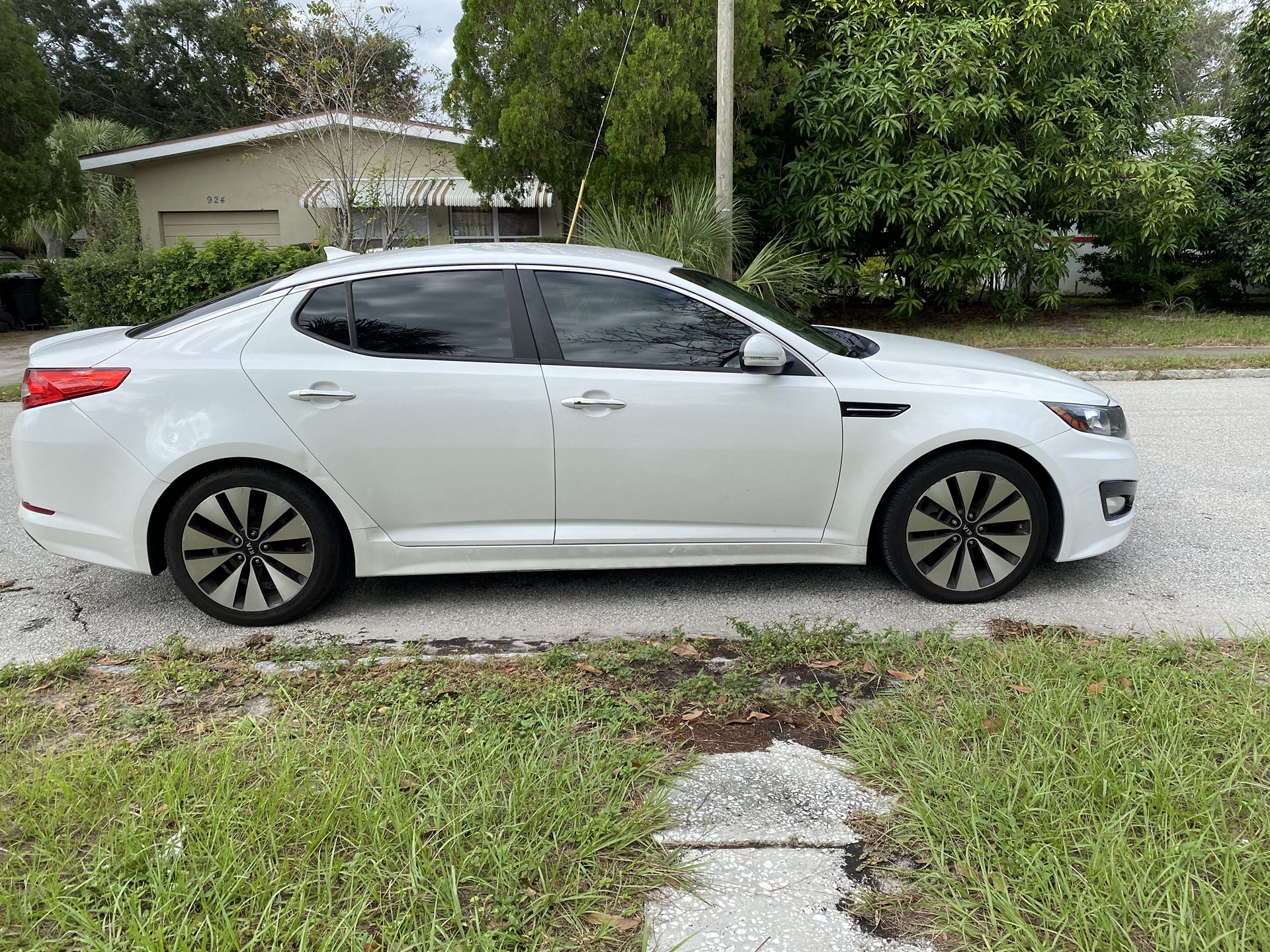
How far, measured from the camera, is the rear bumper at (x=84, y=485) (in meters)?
4.10

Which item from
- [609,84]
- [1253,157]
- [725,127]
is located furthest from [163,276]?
[1253,157]

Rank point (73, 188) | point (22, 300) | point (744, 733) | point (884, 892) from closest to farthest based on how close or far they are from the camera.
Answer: point (884, 892)
point (744, 733)
point (22, 300)
point (73, 188)

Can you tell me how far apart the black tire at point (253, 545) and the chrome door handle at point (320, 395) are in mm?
350

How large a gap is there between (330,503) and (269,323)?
2.73ft

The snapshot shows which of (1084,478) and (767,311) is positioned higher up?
(767,311)

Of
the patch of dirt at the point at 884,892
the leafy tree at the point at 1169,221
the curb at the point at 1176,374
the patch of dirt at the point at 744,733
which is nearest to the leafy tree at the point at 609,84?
the curb at the point at 1176,374

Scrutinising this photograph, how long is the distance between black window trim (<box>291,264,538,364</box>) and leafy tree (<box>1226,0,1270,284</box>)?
16.2m

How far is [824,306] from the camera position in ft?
55.8

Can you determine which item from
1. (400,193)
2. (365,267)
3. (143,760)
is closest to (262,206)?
(400,193)

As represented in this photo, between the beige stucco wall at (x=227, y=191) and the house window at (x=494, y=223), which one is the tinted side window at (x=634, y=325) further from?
the house window at (x=494, y=223)

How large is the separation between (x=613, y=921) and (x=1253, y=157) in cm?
1910

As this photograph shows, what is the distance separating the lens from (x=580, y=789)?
2.78 meters

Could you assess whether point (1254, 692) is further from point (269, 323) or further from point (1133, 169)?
point (1133, 169)

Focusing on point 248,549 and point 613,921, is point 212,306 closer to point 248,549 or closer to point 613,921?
point 248,549
